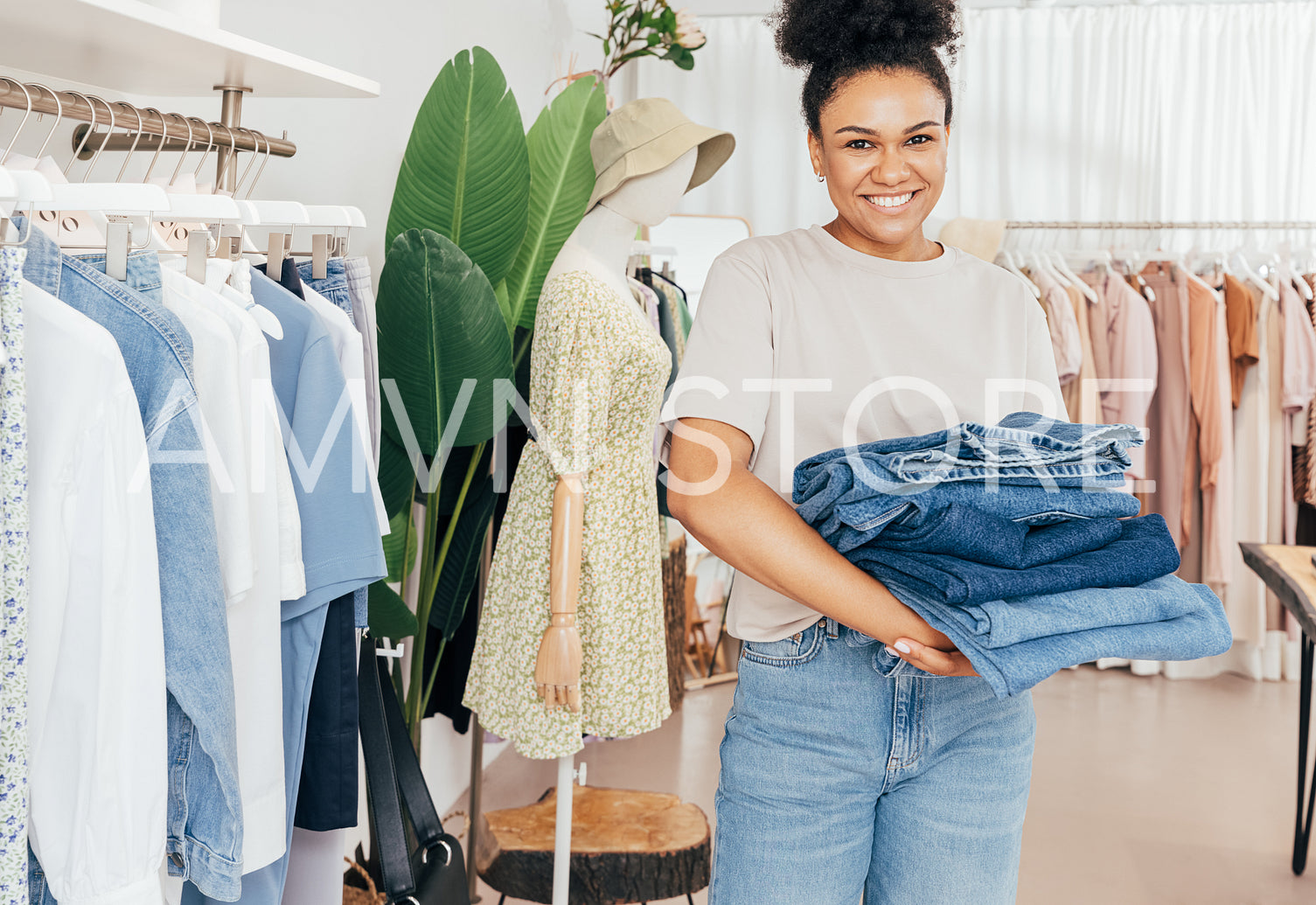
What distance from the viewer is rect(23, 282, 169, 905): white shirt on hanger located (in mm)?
858

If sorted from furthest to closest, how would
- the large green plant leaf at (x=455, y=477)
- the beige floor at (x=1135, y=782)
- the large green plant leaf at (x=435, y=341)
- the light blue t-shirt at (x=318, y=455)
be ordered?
the beige floor at (x=1135, y=782) → the large green plant leaf at (x=455, y=477) → the large green plant leaf at (x=435, y=341) → the light blue t-shirt at (x=318, y=455)

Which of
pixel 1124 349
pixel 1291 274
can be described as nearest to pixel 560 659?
pixel 1124 349

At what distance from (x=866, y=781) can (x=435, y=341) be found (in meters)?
1.07

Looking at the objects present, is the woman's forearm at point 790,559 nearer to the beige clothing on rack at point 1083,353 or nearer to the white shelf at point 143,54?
the white shelf at point 143,54

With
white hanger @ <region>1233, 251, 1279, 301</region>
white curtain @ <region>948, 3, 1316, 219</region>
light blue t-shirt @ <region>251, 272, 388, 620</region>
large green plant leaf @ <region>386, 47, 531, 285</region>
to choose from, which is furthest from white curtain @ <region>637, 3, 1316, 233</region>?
light blue t-shirt @ <region>251, 272, 388, 620</region>

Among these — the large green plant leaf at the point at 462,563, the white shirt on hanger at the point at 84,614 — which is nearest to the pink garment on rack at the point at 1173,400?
the large green plant leaf at the point at 462,563

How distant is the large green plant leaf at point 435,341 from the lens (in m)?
1.71

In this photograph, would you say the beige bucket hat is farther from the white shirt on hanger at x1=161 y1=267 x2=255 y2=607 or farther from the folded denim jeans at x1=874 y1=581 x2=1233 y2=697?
the folded denim jeans at x1=874 y1=581 x2=1233 y2=697

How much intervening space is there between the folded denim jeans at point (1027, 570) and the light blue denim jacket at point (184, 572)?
0.62 metres

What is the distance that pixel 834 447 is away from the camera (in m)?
1.15

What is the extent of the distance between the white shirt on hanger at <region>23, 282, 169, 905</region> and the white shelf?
330mm

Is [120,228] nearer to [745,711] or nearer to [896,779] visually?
[745,711]

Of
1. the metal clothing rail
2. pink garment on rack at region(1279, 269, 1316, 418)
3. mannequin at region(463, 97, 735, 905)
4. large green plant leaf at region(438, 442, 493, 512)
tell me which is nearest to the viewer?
mannequin at region(463, 97, 735, 905)

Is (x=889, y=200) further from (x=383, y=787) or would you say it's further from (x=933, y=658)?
(x=383, y=787)
